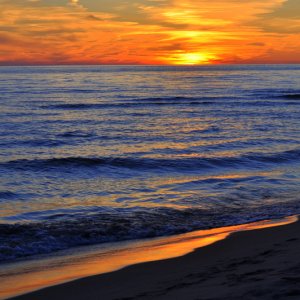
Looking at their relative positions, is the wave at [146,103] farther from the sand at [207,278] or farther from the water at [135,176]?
the sand at [207,278]

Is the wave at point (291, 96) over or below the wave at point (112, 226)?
over

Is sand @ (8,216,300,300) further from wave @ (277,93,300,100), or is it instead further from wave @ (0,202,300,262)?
wave @ (277,93,300,100)

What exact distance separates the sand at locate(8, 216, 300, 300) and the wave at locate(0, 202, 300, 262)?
1832 mm

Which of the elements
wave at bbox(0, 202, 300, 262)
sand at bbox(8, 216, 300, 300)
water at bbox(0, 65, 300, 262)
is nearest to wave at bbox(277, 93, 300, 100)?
water at bbox(0, 65, 300, 262)

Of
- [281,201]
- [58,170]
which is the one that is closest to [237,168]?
[281,201]

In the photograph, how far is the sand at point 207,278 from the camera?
5.25 metres

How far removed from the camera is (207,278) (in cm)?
592

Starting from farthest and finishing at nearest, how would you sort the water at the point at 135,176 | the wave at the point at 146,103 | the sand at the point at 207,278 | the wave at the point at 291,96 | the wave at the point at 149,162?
the wave at the point at 291,96
the wave at the point at 146,103
the wave at the point at 149,162
the water at the point at 135,176
the sand at the point at 207,278

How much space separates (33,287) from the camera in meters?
5.98

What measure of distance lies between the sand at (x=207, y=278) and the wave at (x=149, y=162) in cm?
846

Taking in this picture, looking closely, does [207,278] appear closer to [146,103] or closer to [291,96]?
[146,103]

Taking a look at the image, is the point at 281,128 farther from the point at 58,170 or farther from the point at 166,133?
the point at 58,170

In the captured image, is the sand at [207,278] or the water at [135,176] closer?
the sand at [207,278]

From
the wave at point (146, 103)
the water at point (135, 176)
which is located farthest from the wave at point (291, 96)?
the water at point (135, 176)
